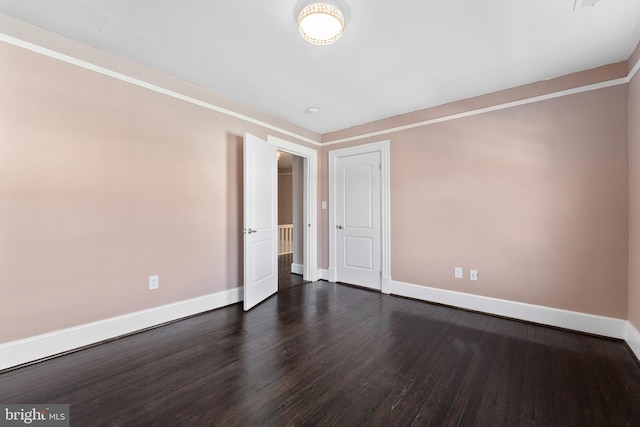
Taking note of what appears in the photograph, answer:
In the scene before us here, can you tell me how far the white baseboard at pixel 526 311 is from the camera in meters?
2.34

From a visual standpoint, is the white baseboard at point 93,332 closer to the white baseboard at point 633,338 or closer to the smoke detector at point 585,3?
the white baseboard at point 633,338

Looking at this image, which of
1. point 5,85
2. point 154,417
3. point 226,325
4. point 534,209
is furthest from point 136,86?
point 534,209

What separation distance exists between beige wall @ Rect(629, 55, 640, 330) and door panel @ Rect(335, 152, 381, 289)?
7.85 ft

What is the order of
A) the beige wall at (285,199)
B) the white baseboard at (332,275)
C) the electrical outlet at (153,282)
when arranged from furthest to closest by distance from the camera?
the beige wall at (285,199), the white baseboard at (332,275), the electrical outlet at (153,282)

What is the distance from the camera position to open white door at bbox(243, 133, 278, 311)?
9.96ft

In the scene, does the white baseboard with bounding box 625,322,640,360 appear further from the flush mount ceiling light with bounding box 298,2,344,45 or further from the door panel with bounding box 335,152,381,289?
the flush mount ceiling light with bounding box 298,2,344,45

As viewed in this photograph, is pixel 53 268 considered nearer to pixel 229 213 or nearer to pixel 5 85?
pixel 5 85

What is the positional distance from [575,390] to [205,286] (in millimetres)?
3212

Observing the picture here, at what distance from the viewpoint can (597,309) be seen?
2393 millimetres

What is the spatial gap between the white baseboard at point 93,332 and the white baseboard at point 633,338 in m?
3.79

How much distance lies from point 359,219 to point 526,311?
87.5 inches

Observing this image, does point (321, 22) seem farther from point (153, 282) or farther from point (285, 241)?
point (285, 241)

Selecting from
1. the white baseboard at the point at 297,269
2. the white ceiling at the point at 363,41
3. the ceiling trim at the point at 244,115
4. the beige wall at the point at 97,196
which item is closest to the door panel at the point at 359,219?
the ceiling trim at the point at 244,115

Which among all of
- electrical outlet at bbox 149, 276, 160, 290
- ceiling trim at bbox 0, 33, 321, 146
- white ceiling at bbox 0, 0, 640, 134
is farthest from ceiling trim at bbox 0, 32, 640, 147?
electrical outlet at bbox 149, 276, 160, 290
